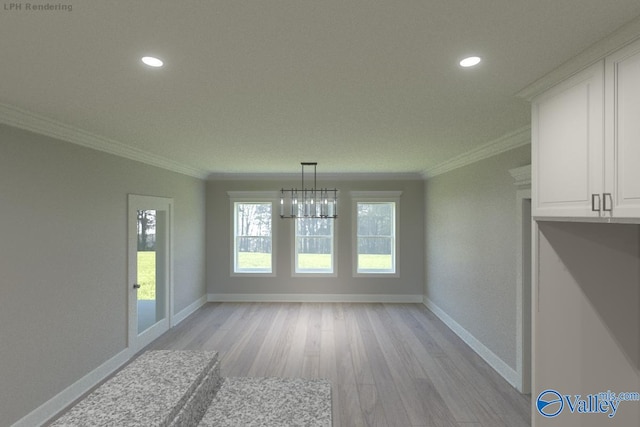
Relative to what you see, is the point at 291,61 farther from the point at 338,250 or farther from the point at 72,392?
the point at 338,250

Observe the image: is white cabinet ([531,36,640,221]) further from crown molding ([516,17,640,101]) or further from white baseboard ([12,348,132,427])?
white baseboard ([12,348,132,427])

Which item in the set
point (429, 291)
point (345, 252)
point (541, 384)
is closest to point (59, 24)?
point (541, 384)

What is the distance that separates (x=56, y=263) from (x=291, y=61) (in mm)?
2824

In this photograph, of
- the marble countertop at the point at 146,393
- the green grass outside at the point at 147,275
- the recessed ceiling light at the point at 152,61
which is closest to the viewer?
the marble countertop at the point at 146,393

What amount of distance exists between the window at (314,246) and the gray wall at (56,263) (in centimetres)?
322

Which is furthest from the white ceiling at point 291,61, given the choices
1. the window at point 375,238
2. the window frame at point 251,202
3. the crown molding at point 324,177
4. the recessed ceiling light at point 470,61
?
the window at point 375,238

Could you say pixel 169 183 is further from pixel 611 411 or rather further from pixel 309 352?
pixel 611 411

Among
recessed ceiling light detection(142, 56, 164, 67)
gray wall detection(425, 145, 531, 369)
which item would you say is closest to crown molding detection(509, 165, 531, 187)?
gray wall detection(425, 145, 531, 369)

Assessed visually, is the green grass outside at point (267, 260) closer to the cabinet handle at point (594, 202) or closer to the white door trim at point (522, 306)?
the white door trim at point (522, 306)

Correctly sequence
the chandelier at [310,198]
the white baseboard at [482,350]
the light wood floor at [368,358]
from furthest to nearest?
the chandelier at [310,198], the white baseboard at [482,350], the light wood floor at [368,358]

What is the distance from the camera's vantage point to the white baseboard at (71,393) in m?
2.63

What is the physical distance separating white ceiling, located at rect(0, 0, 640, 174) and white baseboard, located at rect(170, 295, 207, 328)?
3.22 metres

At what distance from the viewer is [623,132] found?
1.38 metres

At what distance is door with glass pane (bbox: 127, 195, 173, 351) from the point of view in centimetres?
405
